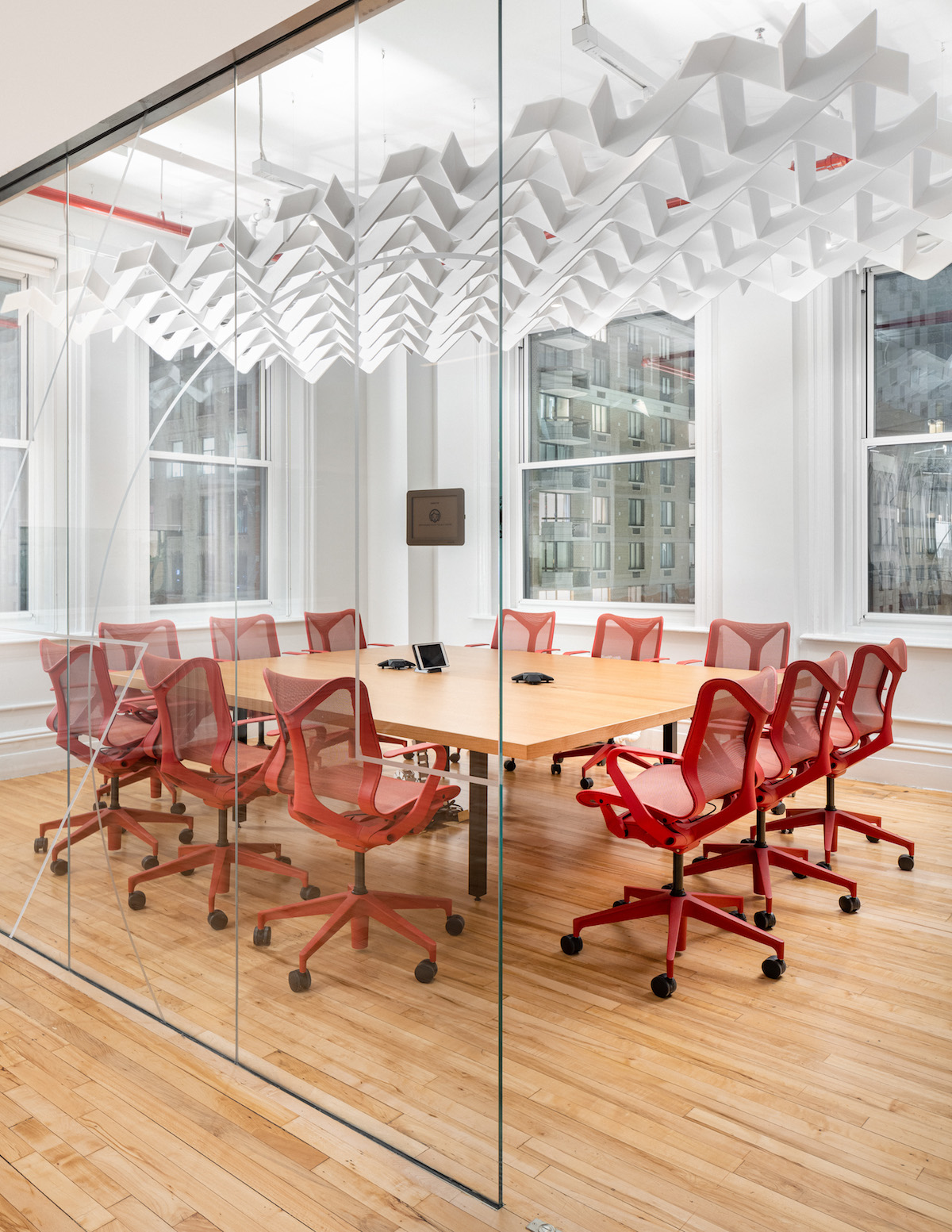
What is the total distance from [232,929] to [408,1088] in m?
0.67

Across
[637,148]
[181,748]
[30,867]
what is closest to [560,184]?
[181,748]

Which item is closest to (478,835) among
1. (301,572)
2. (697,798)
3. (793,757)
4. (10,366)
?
(301,572)

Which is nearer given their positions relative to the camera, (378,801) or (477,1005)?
(477,1005)

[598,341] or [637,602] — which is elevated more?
[598,341]

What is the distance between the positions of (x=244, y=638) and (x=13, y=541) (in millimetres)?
1458

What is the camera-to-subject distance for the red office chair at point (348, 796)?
1938 millimetres

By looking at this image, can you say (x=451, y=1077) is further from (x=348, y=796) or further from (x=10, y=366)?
(x=10, y=366)

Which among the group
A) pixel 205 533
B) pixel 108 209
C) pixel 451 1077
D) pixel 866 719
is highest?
pixel 108 209

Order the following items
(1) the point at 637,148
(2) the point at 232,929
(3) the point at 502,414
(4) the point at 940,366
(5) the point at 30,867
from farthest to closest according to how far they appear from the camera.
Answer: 1. (4) the point at 940,366
2. (1) the point at 637,148
3. (5) the point at 30,867
4. (2) the point at 232,929
5. (3) the point at 502,414

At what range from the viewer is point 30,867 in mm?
3107

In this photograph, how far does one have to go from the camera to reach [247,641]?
2.33m

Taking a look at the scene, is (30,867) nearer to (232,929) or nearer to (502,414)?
(232,929)

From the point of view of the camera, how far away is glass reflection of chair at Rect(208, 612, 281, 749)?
2266 mm

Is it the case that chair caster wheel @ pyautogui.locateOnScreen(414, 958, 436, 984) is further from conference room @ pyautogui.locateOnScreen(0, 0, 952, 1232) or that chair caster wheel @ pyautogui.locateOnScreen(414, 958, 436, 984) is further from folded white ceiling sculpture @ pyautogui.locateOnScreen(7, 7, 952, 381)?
folded white ceiling sculpture @ pyautogui.locateOnScreen(7, 7, 952, 381)
